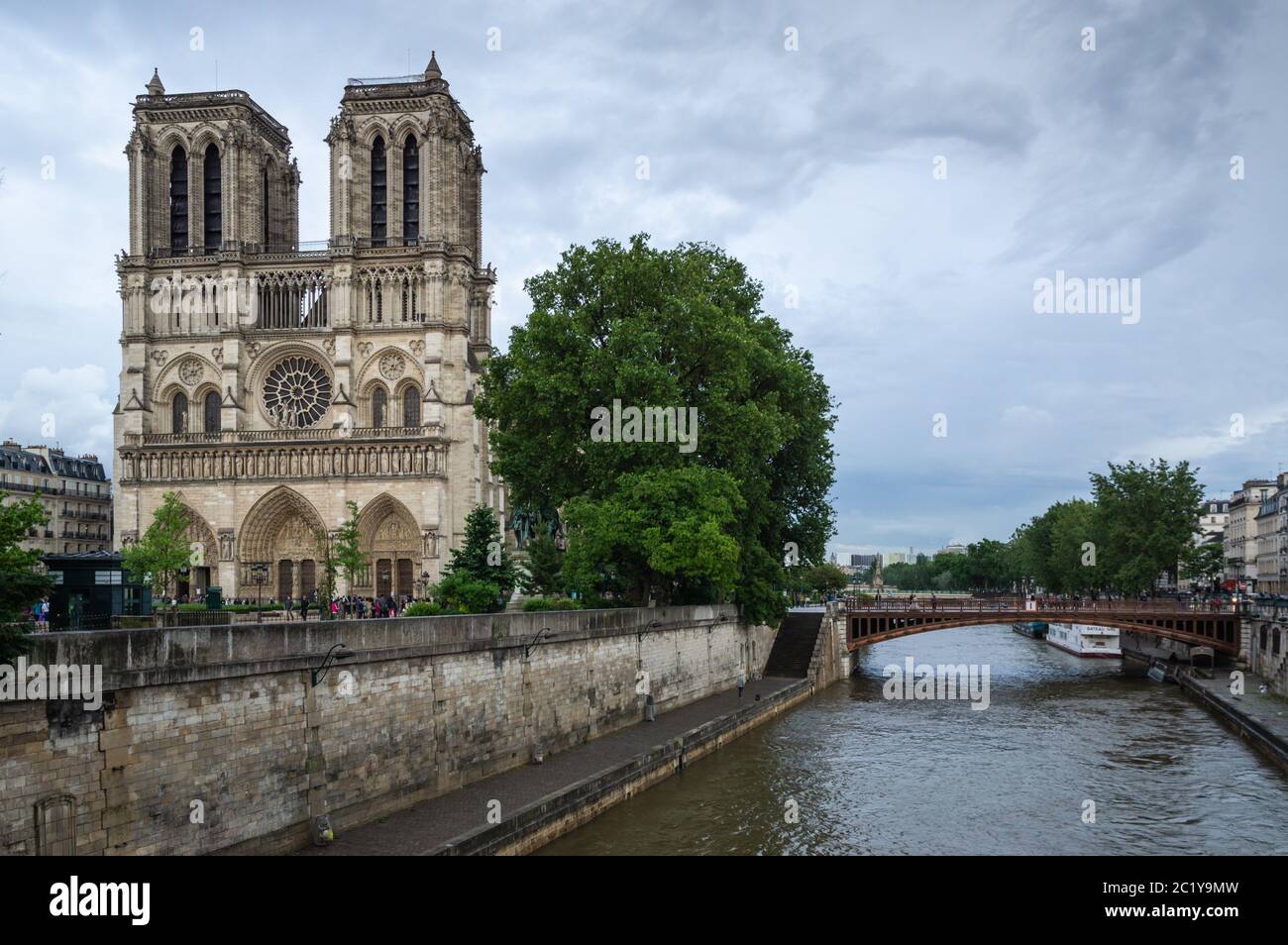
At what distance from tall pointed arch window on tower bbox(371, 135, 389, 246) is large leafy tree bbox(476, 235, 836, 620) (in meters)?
32.4

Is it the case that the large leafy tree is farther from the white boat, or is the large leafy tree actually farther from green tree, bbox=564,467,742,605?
the white boat

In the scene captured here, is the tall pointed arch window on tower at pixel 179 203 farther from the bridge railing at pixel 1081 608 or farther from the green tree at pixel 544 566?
the bridge railing at pixel 1081 608

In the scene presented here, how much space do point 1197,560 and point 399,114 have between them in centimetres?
5638

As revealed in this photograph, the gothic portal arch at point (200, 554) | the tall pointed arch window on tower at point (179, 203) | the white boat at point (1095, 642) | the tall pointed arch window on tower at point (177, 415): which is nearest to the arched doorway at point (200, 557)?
the gothic portal arch at point (200, 554)

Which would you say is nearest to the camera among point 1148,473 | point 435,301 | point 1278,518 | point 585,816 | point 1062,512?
point 585,816

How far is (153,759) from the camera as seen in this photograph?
51.7ft

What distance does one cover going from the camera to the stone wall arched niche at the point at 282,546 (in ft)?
225

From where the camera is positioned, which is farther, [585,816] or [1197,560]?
[1197,560]

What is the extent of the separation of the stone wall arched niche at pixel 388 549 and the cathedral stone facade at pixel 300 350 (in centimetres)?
11

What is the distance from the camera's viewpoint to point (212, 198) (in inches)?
2854

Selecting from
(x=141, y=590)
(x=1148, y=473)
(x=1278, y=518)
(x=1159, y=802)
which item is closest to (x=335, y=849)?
(x=141, y=590)

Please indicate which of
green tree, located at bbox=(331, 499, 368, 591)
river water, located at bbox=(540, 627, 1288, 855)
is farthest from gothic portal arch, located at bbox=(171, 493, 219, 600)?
river water, located at bbox=(540, 627, 1288, 855)

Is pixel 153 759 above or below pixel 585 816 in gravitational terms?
above

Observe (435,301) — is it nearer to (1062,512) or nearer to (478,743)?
(478,743)
